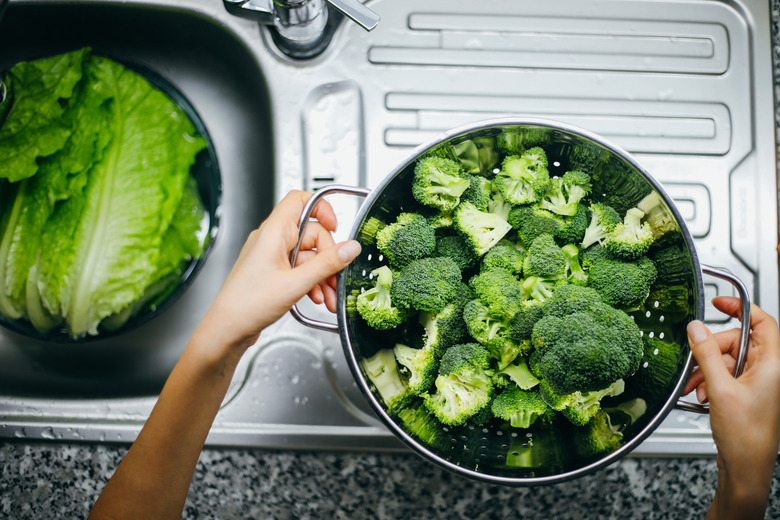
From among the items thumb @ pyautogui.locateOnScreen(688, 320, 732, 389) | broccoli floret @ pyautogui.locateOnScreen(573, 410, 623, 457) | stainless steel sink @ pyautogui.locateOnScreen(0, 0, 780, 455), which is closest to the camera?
thumb @ pyautogui.locateOnScreen(688, 320, 732, 389)

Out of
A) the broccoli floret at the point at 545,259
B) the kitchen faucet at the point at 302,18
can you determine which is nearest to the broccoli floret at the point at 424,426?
the broccoli floret at the point at 545,259

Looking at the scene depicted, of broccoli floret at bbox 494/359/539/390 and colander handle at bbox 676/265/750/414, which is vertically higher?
colander handle at bbox 676/265/750/414

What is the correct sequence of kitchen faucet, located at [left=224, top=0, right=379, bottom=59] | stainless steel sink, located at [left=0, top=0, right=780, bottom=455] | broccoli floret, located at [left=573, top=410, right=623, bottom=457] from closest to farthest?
1. broccoli floret, located at [left=573, top=410, right=623, bottom=457]
2. kitchen faucet, located at [left=224, top=0, right=379, bottom=59]
3. stainless steel sink, located at [left=0, top=0, right=780, bottom=455]

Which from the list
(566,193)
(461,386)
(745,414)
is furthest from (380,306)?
(745,414)

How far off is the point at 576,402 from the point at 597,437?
84 millimetres

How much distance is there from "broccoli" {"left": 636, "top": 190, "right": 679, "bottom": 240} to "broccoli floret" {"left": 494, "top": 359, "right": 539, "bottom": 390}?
12.9 inches

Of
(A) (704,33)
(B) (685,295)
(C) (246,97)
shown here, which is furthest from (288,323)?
(A) (704,33)

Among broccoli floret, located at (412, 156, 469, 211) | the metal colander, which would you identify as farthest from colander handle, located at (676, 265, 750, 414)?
broccoli floret, located at (412, 156, 469, 211)

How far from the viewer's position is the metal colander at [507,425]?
872 mm

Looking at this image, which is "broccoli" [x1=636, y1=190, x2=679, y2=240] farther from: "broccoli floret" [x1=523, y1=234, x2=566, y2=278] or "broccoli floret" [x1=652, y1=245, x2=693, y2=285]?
"broccoli floret" [x1=523, y1=234, x2=566, y2=278]

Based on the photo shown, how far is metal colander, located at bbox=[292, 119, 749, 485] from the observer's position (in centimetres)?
87

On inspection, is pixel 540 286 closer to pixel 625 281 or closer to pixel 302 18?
pixel 625 281

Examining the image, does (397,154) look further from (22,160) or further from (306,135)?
(22,160)

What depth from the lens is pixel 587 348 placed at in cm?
86
